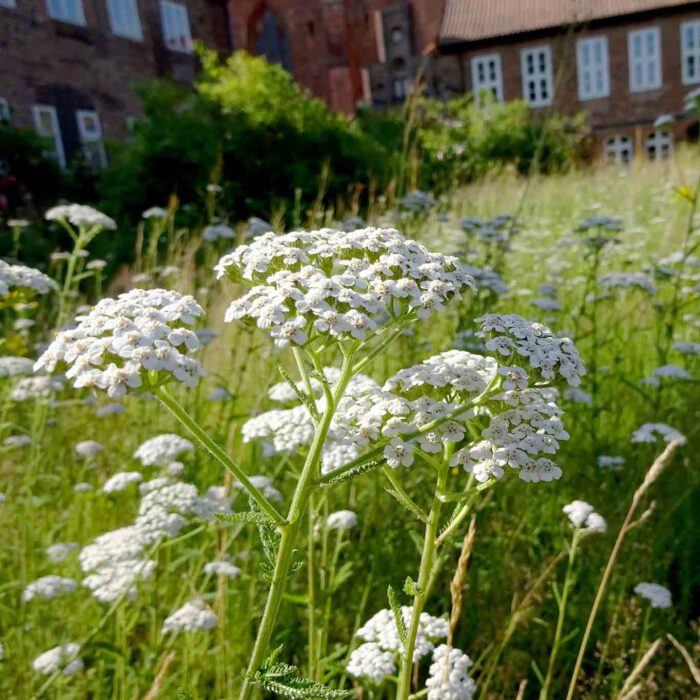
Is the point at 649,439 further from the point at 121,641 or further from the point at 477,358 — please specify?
the point at 121,641

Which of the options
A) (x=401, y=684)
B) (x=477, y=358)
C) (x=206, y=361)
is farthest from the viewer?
(x=206, y=361)

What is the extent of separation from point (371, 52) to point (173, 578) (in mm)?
24920

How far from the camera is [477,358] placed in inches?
56.0

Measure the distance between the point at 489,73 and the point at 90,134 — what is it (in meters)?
13.9

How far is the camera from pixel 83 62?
1578 cm

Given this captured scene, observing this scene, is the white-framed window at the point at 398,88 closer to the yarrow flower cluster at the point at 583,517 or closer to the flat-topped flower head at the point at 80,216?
the flat-topped flower head at the point at 80,216

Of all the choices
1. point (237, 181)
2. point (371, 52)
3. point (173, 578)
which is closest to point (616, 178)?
point (237, 181)

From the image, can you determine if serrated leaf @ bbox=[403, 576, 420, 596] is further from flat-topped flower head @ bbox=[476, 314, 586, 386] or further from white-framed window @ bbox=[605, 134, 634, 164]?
white-framed window @ bbox=[605, 134, 634, 164]

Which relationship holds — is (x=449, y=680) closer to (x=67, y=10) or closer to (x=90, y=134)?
(x=90, y=134)

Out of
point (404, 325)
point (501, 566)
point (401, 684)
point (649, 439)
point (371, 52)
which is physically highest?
point (371, 52)

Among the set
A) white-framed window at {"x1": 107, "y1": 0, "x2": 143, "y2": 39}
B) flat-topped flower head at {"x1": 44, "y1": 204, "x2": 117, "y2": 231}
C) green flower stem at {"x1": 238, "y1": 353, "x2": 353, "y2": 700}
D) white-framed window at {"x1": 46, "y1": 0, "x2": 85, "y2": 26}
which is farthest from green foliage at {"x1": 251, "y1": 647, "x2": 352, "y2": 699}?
white-framed window at {"x1": 107, "y1": 0, "x2": 143, "y2": 39}

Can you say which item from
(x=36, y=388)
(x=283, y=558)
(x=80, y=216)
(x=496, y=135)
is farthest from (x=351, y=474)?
(x=496, y=135)

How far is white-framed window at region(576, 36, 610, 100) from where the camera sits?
2269 cm

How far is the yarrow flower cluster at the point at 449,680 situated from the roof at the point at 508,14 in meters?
23.7
